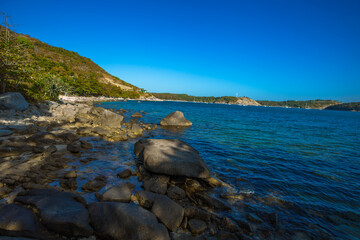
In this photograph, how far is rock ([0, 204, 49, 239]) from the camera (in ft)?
10.5

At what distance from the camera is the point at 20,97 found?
637 inches

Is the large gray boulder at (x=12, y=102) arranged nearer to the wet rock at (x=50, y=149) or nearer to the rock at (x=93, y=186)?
the wet rock at (x=50, y=149)

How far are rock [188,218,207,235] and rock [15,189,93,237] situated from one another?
2668mm

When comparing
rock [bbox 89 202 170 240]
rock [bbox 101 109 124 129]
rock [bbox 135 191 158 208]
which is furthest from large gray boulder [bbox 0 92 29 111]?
rock [bbox 135 191 158 208]

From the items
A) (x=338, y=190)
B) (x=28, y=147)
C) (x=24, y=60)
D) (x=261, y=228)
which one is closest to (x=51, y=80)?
(x=24, y=60)

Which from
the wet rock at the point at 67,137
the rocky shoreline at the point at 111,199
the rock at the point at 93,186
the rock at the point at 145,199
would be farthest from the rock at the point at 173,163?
the wet rock at the point at 67,137

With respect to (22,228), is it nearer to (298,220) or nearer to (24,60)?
(298,220)

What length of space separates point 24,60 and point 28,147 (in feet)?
47.7

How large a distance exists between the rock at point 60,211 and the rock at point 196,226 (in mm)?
2668

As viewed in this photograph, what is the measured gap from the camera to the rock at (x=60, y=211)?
3592 mm

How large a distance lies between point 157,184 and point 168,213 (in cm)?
183

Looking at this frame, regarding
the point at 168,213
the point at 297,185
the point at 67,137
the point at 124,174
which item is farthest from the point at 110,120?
the point at 297,185

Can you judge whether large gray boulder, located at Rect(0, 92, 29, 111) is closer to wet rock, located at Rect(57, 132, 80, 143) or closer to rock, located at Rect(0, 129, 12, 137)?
rock, located at Rect(0, 129, 12, 137)

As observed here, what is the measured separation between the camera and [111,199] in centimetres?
530
